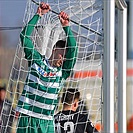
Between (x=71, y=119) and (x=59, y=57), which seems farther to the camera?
(x=71, y=119)

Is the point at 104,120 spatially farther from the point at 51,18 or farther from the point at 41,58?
the point at 51,18

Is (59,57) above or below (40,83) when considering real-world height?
above

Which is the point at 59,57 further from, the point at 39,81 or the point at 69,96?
the point at 69,96

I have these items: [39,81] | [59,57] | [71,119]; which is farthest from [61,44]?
[71,119]

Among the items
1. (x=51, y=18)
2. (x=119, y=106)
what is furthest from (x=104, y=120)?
(x=51, y=18)

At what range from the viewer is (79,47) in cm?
192

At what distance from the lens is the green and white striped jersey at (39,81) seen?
1.81 m

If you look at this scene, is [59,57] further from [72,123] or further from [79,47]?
[72,123]

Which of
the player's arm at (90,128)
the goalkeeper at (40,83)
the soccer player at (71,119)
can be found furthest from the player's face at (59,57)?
the player's arm at (90,128)

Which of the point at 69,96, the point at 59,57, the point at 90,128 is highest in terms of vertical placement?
the point at 59,57

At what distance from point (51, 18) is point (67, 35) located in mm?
249

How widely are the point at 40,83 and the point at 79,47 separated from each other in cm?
24

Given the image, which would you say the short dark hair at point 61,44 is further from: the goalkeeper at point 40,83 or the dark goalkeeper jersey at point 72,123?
the dark goalkeeper jersey at point 72,123

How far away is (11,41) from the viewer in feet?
10.2
